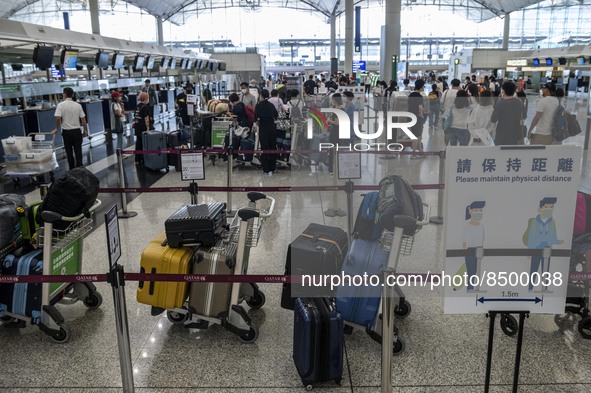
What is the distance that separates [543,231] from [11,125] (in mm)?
11011

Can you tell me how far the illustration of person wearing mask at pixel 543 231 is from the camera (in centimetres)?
222

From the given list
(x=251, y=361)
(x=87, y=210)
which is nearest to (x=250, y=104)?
(x=87, y=210)

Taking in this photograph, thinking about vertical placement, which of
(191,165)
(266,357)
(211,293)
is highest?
(191,165)

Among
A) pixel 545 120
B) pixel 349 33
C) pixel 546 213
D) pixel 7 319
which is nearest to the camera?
pixel 546 213

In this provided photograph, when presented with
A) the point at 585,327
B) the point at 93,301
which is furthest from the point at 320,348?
the point at 93,301

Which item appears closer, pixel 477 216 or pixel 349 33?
pixel 477 216

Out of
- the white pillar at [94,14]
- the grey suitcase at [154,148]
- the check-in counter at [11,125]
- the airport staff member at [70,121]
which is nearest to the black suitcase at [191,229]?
the airport staff member at [70,121]

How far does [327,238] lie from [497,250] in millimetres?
1646

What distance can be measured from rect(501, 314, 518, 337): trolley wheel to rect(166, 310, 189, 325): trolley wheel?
2407 millimetres

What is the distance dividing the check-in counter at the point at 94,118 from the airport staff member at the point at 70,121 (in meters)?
4.67

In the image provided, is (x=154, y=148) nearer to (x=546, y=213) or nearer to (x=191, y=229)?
(x=191, y=229)

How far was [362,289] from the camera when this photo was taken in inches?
137

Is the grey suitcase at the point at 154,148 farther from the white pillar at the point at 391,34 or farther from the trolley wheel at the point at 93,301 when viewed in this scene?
the white pillar at the point at 391,34

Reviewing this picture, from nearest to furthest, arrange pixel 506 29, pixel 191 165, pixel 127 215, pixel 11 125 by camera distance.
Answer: pixel 191 165 → pixel 127 215 → pixel 11 125 → pixel 506 29
